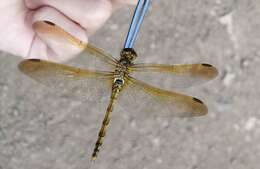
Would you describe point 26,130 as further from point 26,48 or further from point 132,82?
point 132,82

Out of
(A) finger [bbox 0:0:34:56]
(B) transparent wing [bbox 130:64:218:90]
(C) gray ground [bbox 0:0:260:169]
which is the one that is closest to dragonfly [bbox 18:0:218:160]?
(B) transparent wing [bbox 130:64:218:90]

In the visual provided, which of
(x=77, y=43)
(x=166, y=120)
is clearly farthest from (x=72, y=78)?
(x=166, y=120)

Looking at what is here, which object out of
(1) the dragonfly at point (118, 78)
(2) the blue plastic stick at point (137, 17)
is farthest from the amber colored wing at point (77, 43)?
(2) the blue plastic stick at point (137, 17)

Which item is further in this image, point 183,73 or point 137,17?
point 183,73

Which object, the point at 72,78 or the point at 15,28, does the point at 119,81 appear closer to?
the point at 72,78

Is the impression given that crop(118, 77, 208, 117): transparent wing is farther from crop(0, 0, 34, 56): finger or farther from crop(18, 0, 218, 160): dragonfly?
crop(0, 0, 34, 56): finger

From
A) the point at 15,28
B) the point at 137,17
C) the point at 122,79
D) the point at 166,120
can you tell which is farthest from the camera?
the point at 166,120
